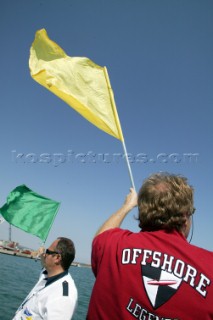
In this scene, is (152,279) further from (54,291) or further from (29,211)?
(29,211)

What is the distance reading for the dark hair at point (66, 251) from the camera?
4945mm

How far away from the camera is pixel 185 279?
5.69ft

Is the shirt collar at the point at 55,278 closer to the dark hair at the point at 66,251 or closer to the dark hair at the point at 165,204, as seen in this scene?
the dark hair at the point at 66,251

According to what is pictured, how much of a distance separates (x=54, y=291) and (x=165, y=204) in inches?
122

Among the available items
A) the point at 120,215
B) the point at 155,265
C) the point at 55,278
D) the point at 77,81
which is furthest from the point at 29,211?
the point at 155,265

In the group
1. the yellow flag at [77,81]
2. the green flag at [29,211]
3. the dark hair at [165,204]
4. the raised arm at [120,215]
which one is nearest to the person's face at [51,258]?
the yellow flag at [77,81]

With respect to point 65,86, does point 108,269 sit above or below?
below

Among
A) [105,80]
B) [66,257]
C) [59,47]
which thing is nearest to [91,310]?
[66,257]

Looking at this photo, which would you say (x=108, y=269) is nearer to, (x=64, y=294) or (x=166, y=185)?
(x=166, y=185)

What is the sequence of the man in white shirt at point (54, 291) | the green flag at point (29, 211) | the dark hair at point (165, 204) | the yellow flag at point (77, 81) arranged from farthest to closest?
the green flag at point (29, 211) → the yellow flag at point (77, 81) → the man in white shirt at point (54, 291) → the dark hair at point (165, 204)

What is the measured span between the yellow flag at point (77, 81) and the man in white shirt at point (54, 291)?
2.38 metres

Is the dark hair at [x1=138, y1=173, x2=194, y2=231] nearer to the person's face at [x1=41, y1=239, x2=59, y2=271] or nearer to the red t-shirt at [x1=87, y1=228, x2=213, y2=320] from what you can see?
the red t-shirt at [x1=87, y1=228, x2=213, y2=320]

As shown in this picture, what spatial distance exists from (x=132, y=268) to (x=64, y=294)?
2849 mm

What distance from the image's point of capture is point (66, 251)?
503 centimetres
